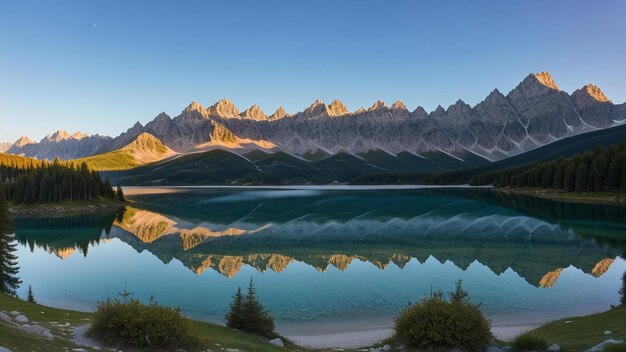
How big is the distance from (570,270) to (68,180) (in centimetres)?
15201

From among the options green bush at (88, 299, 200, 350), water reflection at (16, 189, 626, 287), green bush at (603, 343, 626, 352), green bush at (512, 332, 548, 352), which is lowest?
water reflection at (16, 189, 626, 287)

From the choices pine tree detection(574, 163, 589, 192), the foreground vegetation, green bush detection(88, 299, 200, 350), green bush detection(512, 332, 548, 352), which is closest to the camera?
the foreground vegetation

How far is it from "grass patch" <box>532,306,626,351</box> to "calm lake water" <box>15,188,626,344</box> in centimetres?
807

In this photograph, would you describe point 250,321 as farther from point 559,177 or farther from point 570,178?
point 559,177

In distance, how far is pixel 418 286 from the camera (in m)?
44.7

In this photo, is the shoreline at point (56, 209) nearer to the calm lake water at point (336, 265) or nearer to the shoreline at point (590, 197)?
the calm lake water at point (336, 265)

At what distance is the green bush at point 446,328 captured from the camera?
19.0 meters

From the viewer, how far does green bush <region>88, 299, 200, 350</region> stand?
16516mm

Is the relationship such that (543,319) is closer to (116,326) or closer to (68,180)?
(116,326)

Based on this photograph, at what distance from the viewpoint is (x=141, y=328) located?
1672cm

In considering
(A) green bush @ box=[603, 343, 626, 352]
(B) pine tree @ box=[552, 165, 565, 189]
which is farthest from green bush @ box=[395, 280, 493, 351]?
(B) pine tree @ box=[552, 165, 565, 189]

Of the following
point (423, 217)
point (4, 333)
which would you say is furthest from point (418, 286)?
point (423, 217)

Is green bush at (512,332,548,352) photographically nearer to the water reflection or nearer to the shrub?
the shrub

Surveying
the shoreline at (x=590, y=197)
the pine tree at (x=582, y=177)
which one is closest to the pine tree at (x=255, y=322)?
the shoreline at (x=590, y=197)
